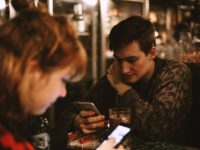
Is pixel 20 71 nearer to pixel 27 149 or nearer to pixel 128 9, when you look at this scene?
pixel 27 149

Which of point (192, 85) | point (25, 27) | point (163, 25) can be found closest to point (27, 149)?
point (25, 27)

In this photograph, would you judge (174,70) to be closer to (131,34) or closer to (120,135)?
(131,34)

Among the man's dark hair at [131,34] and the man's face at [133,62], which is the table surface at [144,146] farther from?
the man's dark hair at [131,34]

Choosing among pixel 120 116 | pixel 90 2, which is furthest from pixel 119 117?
pixel 90 2

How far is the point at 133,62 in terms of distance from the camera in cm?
232

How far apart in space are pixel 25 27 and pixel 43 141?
0.72 m

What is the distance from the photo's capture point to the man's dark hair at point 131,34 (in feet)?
Result: 7.47

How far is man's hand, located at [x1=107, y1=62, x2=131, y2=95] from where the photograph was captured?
226 cm

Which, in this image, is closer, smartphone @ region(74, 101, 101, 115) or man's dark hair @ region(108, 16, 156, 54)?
smartphone @ region(74, 101, 101, 115)

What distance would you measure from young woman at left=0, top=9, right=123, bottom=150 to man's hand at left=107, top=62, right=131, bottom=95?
118cm

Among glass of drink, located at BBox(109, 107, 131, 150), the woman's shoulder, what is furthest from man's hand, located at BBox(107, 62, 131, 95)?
the woman's shoulder

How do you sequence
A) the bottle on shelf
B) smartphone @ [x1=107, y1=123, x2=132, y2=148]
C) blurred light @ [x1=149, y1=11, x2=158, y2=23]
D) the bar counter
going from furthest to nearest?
blurred light @ [x1=149, y1=11, x2=158, y2=23]
the bottle on shelf
the bar counter
smartphone @ [x1=107, y1=123, x2=132, y2=148]

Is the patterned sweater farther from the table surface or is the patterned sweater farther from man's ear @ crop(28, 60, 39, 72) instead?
man's ear @ crop(28, 60, 39, 72)

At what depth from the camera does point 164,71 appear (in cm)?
229
